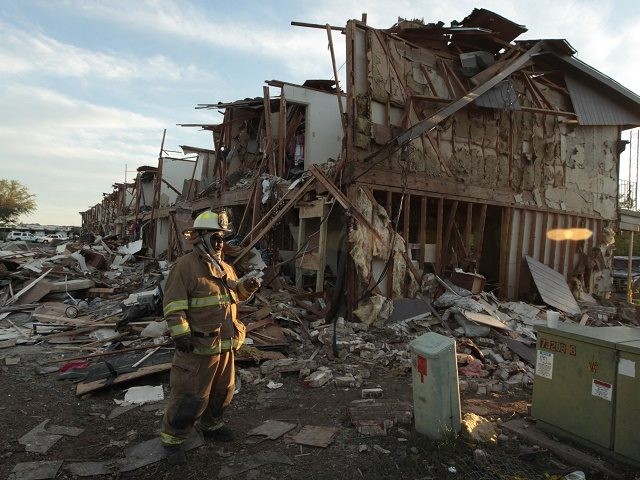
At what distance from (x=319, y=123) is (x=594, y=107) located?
299 inches

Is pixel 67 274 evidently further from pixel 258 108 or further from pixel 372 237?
pixel 372 237

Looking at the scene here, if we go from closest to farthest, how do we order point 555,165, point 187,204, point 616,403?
point 616,403
point 555,165
point 187,204

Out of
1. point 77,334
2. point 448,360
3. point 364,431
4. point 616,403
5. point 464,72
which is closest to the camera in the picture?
point 616,403

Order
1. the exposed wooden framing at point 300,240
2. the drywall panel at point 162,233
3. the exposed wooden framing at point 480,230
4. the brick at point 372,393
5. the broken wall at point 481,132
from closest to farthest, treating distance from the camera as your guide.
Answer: the brick at point 372,393 → the broken wall at point 481,132 → the exposed wooden framing at point 300,240 → the exposed wooden framing at point 480,230 → the drywall panel at point 162,233

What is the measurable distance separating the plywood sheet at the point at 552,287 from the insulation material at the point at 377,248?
3.80m

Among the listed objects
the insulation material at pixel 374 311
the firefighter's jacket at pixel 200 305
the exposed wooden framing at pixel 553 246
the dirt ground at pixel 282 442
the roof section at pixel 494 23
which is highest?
the roof section at pixel 494 23

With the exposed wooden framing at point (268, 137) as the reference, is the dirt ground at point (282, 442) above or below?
below

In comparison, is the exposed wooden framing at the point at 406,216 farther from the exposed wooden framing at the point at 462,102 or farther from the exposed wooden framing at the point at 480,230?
the exposed wooden framing at the point at 480,230

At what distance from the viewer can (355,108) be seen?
841cm

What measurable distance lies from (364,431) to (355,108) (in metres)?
6.06

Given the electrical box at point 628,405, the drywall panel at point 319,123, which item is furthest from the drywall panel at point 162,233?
the electrical box at point 628,405

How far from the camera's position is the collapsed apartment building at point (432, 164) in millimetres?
8477

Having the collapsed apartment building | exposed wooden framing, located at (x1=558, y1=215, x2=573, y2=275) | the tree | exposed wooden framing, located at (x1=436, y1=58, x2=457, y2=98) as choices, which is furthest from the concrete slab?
the tree

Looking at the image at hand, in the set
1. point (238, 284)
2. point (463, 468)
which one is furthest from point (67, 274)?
point (463, 468)
